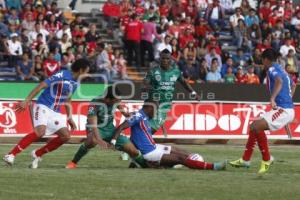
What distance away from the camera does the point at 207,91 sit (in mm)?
28266

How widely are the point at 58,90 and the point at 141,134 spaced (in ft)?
5.11

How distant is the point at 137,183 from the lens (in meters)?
13.9

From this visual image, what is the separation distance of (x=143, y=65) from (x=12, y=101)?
25.5 ft

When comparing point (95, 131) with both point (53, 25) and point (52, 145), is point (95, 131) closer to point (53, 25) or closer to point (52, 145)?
point (52, 145)

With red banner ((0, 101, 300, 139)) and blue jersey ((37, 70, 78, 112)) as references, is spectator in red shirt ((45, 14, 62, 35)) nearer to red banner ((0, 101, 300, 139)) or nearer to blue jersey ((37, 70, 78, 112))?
red banner ((0, 101, 300, 139))

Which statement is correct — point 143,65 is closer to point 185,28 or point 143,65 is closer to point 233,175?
point 185,28

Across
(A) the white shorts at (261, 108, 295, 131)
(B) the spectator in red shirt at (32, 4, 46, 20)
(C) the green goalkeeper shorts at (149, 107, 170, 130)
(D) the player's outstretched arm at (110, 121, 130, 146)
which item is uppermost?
(A) the white shorts at (261, 108, 295, 131)

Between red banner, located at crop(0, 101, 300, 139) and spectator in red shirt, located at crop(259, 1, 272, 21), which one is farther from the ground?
spectator in red shirt, located at crop(259, 1, 272, 21)

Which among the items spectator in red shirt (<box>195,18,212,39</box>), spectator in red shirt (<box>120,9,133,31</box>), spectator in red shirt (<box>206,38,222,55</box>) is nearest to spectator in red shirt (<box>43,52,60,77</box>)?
spectator in red shirt (<box>120,9,133,31</box>)

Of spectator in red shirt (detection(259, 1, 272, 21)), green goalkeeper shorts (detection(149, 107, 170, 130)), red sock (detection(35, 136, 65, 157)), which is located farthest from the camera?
spectator in red shirt (detection(259, 1, 272, 21))

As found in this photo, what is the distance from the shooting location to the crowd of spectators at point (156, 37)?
28.7 m

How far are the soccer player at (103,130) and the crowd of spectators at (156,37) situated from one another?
1079 cm

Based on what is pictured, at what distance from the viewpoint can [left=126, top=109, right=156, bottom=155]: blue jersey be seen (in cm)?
1584

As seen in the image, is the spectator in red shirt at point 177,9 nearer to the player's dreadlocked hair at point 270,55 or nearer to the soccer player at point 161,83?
the soccer player at point 161,83
